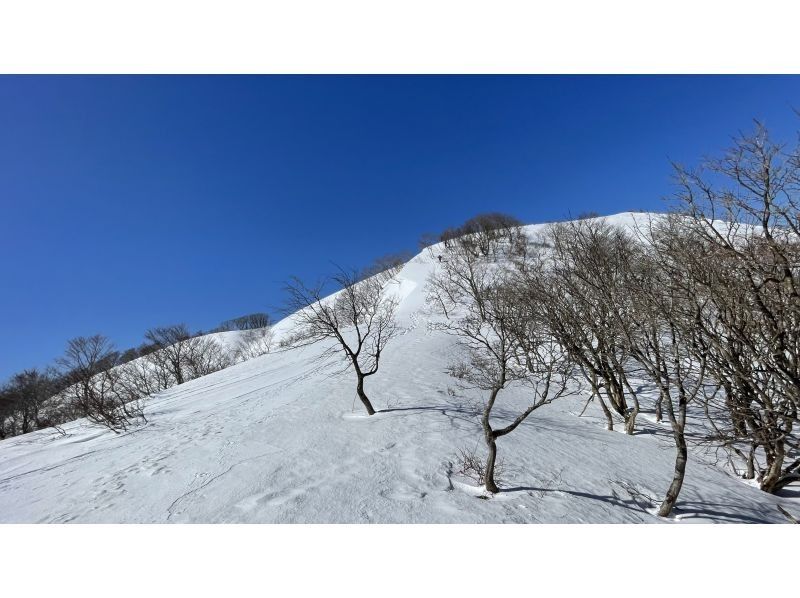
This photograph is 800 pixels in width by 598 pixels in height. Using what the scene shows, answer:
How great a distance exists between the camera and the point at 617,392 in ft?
37.6

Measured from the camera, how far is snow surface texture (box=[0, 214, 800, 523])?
18.3 ft

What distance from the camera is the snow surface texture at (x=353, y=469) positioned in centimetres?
558

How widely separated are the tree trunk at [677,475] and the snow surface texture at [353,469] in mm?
291

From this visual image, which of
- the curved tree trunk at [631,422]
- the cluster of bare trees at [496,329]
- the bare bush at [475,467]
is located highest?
the cluster of bare trees at [496,329]

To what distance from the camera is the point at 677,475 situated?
527 centimetres

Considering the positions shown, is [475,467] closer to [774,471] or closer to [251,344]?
[774,471]

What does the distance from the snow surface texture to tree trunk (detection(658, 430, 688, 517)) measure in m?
0.29

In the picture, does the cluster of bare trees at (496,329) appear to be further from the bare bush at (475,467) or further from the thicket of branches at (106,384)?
the thicket of branches at (106,384)

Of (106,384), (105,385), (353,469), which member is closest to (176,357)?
(106,384)

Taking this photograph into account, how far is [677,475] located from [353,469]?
609 centimetres

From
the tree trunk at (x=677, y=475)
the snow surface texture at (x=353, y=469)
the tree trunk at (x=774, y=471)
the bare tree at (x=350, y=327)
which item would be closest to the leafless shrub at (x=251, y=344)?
the bare tree at (x=350, y=327)

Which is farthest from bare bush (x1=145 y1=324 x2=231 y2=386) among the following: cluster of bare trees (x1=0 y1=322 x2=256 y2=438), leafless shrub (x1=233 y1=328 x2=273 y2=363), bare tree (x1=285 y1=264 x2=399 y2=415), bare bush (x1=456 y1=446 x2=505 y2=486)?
bare bush (x1=456 y1=446 x2=505 y2=486)

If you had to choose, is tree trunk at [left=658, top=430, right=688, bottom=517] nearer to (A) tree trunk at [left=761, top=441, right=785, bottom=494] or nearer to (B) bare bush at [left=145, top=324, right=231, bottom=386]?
(A) tree trunk at [left=761, top=441, right=785, bottom=494]

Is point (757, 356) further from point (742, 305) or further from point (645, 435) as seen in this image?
point (645, 435)
